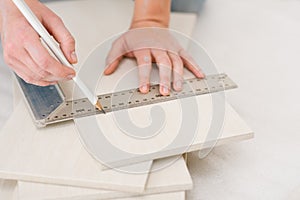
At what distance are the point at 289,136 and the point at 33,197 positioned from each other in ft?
1.27

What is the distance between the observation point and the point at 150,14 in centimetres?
88

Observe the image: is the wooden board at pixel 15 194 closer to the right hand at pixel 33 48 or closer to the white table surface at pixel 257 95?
the white table surface at pixel 257 95

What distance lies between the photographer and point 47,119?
2.15 ft

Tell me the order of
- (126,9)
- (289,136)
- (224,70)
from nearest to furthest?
1. (289,136)
2. (224,70)
3. (126,9)

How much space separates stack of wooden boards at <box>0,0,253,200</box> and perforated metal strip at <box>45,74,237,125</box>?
2 centimetres

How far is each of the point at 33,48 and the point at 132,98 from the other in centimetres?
17

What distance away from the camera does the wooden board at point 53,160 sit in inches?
22.6

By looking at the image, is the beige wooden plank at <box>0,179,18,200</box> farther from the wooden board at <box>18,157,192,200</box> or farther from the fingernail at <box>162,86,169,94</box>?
the fingernail at <box>162,86,169,94</box>

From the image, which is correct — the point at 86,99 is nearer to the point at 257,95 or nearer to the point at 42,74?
the point at 42,74

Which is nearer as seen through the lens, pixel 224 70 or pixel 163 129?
pixel 163 129

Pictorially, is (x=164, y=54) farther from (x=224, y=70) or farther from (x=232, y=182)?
(x=232, y=182)

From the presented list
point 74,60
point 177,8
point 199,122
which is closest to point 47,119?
point 74,60

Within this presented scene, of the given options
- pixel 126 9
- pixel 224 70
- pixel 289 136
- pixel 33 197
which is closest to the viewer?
pixel 33 197

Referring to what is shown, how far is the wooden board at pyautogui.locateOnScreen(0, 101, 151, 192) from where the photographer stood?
0.57 m
